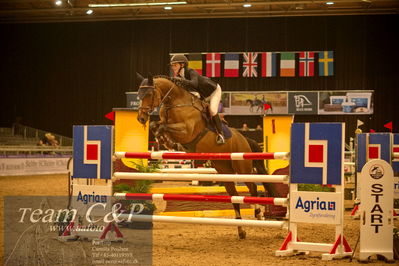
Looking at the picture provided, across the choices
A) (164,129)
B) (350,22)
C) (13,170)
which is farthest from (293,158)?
(350,22)

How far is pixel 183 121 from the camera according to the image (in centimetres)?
551

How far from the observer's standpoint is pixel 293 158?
13.6ft

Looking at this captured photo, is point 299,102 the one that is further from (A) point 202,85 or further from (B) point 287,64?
(A) point 202,85

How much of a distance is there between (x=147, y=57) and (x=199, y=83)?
1684cm

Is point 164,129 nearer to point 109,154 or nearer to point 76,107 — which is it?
point 109,154

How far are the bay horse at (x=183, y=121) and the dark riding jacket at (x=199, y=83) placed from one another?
91 mm

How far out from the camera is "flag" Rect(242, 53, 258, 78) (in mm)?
20656

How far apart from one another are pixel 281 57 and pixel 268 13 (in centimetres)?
197

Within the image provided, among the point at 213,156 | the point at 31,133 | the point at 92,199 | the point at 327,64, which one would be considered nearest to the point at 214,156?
the point at 213,156

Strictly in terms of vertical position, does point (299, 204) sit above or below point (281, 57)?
below

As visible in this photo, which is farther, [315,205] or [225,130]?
[225,130]

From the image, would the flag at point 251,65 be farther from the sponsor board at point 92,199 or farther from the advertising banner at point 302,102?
the sponsor board at point 92,199

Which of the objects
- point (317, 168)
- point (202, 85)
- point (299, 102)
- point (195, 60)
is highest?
point (195, 60)

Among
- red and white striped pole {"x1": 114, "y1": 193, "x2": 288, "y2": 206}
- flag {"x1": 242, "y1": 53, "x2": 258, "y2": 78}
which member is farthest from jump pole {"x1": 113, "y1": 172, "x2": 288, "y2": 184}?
flag {"x1": 242, "y1": 53, "x2": 258, "y2": 78}
